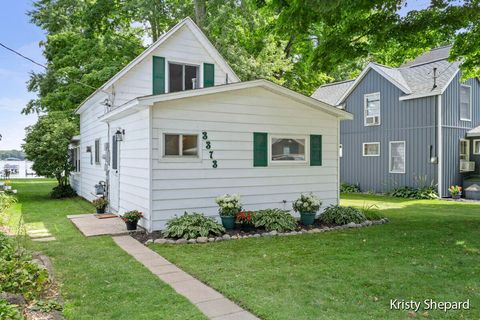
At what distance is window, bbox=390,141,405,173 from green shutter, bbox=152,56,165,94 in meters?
11.3

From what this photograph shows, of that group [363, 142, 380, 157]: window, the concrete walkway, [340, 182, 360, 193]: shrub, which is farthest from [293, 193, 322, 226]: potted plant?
[340, 182, 360, 193]: shrub

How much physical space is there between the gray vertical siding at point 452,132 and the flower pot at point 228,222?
38.2ft

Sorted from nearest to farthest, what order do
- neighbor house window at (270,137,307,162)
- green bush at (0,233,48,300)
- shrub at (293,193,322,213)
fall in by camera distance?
green bush at (0,233,48,300), shrub at (293,193,322,213), neighbor house window at (270,137,307,162)

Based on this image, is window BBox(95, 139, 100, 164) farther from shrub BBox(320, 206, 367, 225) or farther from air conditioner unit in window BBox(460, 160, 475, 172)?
air conditioner unit in window BBox(460, 160, 475, 172)

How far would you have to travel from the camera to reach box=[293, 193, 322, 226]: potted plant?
27.4 feet

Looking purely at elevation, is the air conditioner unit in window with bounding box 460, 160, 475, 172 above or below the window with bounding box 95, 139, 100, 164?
below

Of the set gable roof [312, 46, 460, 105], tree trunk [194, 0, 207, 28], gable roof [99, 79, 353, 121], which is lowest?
gable roof [99, 79, 353, 121]

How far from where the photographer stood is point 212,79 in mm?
11578

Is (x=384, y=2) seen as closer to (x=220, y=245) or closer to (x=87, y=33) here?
(x=220, y=245)

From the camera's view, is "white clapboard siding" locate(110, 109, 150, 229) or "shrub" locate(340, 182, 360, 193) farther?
"shrub" locate(340, 182, 360, 193)

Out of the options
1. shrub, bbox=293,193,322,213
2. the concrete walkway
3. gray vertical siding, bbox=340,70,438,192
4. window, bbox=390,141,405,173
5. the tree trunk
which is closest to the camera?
the concrete walkway

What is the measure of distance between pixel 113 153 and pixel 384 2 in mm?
8011

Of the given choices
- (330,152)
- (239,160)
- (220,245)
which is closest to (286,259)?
(220,245)

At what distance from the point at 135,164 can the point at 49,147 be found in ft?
25.8
